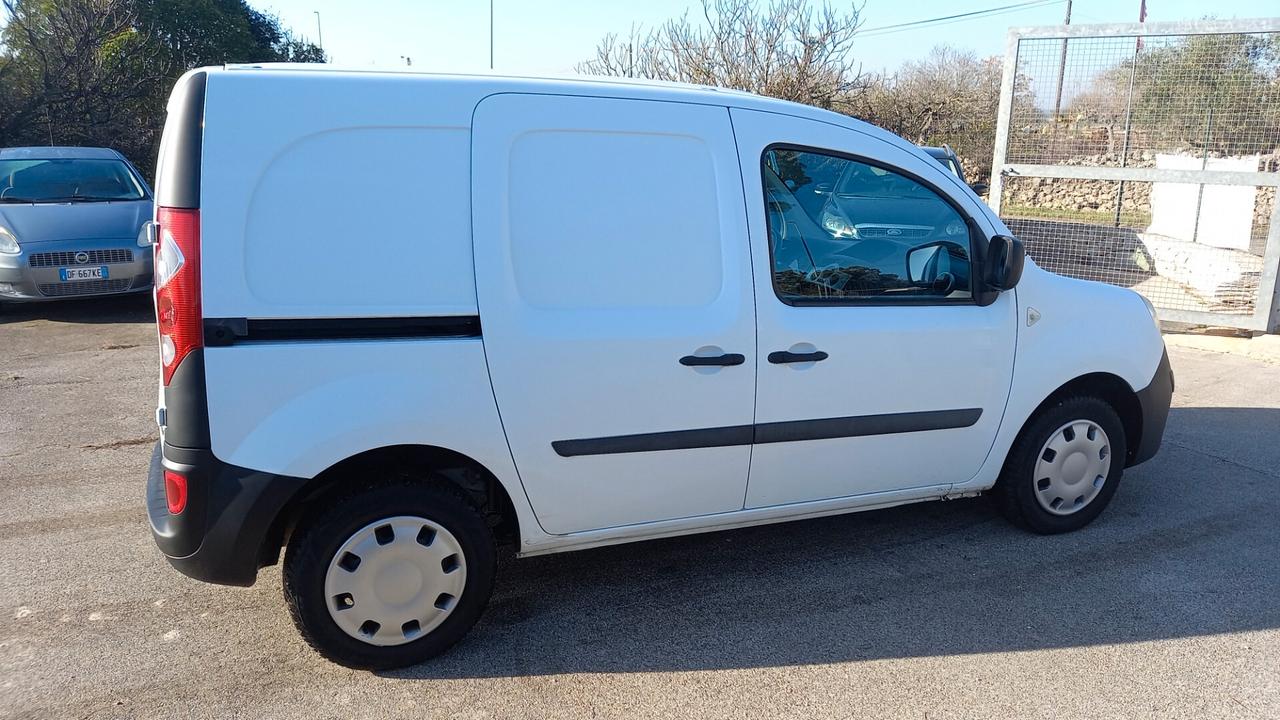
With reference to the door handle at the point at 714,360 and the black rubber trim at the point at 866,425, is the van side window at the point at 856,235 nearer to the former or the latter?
the door handle at the point at 714,360

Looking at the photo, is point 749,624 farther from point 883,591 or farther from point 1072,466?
point 1072,466

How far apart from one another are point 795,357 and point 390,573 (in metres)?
1.61

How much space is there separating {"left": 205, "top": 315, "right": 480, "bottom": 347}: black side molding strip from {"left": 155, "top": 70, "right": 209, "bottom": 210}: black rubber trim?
1.22 feet

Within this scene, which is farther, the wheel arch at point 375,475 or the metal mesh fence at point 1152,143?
the metal mesh fence at point 1152,143

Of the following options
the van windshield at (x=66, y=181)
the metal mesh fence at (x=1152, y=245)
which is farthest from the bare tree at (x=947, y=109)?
the van windshield at (x=66, y=181)

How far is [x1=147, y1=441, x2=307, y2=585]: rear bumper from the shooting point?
282cm

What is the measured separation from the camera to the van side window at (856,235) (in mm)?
3467

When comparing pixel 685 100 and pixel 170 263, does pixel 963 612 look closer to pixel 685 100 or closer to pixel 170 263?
pixel 685 100

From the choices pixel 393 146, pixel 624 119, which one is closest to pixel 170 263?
pixel 393 146

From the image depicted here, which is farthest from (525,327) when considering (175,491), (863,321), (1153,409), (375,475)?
(1153,409)

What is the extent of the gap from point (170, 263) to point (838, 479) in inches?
98.8

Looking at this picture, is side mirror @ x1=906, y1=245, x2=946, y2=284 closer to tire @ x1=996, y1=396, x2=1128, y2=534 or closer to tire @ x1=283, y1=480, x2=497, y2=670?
tire @ x1=996, y1=396, x2=1128, y2=534

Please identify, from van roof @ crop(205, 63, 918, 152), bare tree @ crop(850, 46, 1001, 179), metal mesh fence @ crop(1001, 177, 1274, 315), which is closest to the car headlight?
van roof @ crop(205, 63, 918, 152)

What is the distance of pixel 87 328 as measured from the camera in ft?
28.3
